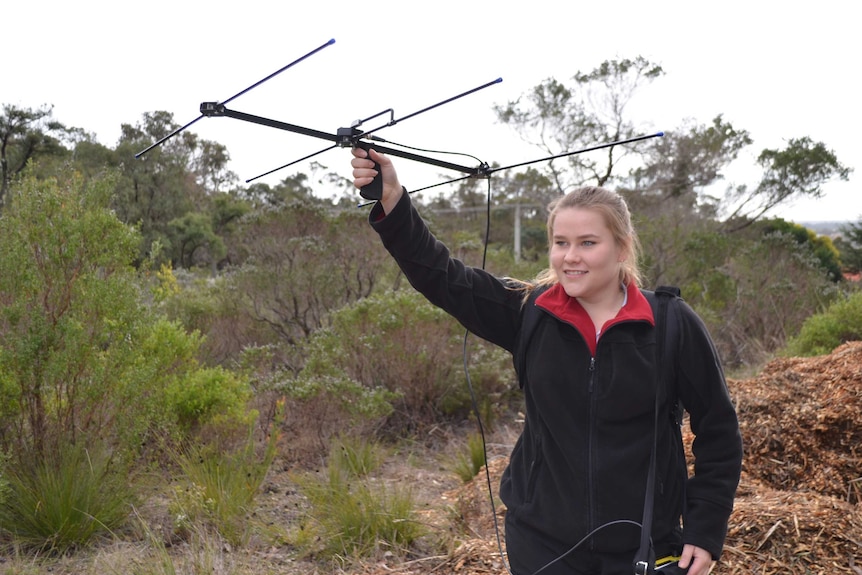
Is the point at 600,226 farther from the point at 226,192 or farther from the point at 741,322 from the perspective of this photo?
the point at 226,192

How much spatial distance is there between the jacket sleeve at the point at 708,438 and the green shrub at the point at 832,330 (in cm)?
644

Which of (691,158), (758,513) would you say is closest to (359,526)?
(758,513)

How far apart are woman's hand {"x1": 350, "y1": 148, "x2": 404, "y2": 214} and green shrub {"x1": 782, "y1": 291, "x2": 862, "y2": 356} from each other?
22.4 feet

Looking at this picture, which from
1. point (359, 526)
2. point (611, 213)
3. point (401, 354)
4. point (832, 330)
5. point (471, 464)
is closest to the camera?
point (611, 213)

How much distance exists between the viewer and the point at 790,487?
12.6ft

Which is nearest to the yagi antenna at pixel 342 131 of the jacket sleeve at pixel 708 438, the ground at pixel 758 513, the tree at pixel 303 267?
the jacket sleeve at pixel 708 438

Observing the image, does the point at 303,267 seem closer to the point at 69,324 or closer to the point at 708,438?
the point at 69,324

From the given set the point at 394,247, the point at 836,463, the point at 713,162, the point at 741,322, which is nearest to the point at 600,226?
the point at 394,247

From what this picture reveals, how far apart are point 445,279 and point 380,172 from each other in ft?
1.10

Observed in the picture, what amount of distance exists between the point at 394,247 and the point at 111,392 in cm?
281

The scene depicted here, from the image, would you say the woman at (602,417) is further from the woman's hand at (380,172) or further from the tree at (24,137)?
the tree at (24,137)

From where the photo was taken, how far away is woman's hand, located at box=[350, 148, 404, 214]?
73.0 inches

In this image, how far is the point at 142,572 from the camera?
3156mm

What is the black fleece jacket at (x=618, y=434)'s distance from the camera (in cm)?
175
